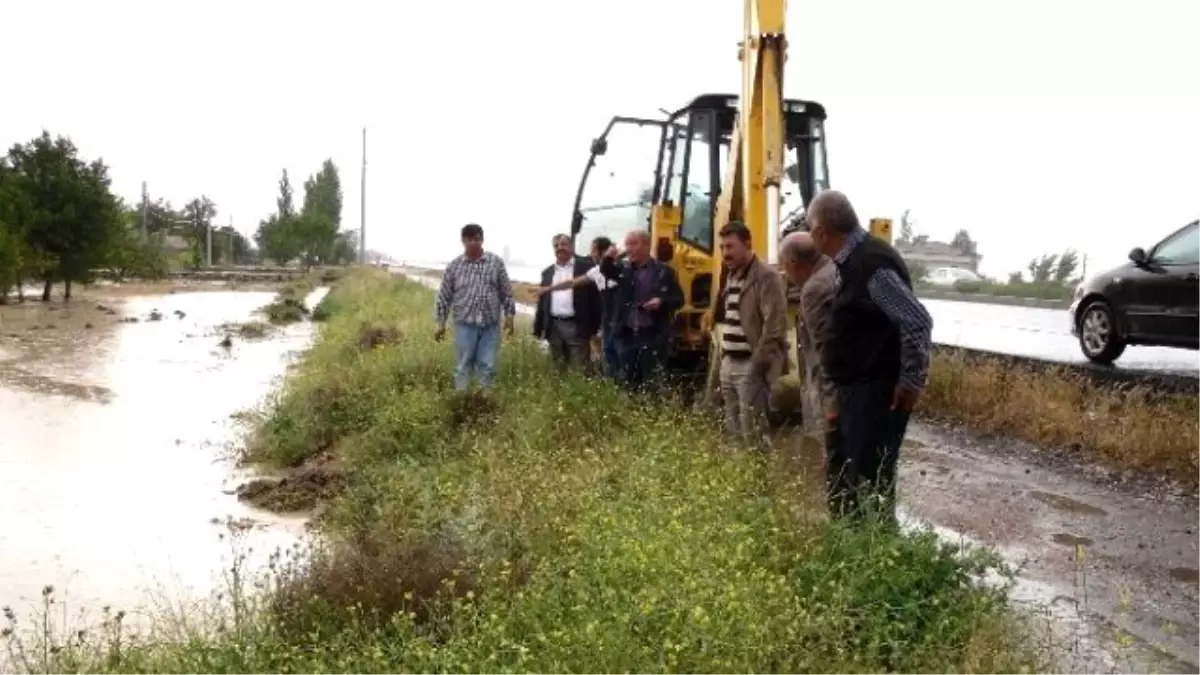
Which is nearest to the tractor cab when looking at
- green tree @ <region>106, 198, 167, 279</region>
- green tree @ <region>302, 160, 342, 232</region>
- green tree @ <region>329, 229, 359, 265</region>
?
green tree @ <region>106, 198, 167, 279</region>

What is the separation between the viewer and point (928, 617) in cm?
421

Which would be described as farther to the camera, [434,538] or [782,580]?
[434,538]

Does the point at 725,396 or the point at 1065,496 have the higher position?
the point at 725,396

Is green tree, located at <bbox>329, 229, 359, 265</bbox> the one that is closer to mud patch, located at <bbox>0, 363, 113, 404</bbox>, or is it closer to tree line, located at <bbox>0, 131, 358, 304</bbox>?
tree line, located at <bbox>0, 131, 358, 304</bbox>

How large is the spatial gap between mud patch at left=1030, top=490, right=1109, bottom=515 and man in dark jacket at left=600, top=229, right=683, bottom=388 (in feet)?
9.60

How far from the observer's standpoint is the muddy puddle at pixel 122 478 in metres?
6.44

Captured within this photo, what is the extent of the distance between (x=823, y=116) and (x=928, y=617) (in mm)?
6985

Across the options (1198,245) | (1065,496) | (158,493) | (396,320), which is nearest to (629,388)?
(1065,496)

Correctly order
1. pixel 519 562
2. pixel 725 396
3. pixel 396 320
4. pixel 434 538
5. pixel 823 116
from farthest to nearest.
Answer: pixel 396 320 < pixel 823 116 < pixel 725 396 < pixel 434 538 < pixel 519 562

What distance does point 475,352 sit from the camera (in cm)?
955

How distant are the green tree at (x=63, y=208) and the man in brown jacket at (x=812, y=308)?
106ft

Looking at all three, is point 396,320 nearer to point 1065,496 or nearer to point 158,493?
point 158,493

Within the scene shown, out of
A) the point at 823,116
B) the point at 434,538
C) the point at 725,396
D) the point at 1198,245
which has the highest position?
the point at 823,116

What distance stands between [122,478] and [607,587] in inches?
263
